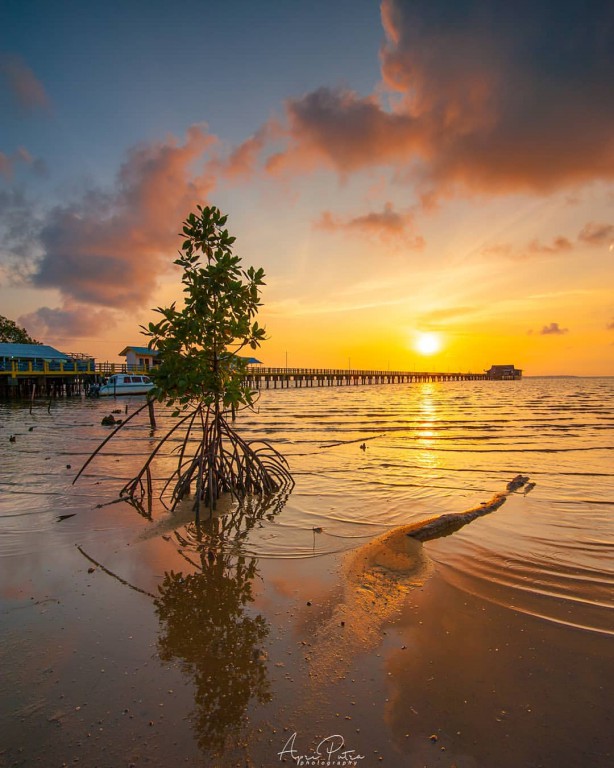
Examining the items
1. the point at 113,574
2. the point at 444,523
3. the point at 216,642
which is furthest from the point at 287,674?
the point at 444,523

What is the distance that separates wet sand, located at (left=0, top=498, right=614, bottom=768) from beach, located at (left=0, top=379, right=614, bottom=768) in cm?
2

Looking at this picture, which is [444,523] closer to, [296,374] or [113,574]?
[113,574]

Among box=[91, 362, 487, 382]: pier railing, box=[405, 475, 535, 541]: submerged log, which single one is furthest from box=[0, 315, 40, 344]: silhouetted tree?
box=[405, 475, 535, 541]: submerged log

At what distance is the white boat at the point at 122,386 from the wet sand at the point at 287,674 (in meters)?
59.3

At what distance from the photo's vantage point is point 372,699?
3.76m

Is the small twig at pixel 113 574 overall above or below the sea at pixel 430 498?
above

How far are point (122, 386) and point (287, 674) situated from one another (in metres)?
64.5

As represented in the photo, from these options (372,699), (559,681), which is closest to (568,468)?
(559,681)

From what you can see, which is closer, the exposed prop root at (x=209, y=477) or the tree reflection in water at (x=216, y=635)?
the tree reflection in water at (x=216, y=635)

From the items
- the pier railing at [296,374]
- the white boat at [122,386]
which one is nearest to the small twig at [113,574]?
the pier railing at [296,374]

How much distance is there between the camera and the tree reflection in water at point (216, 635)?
3.60m

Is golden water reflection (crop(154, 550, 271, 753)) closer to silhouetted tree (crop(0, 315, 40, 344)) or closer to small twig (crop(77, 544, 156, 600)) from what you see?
small twig (crop(77, 544, 156, 600))

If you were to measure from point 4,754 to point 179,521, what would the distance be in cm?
583

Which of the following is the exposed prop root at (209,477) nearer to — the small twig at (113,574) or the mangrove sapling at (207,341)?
the mangrove sapling at (207,341)
